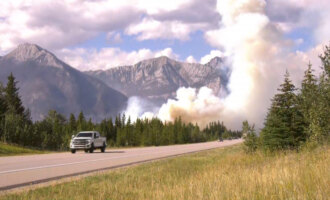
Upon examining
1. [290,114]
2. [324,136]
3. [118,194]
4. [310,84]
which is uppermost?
[310,84]

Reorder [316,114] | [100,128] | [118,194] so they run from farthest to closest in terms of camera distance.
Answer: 1. [100,128]
2. [316,114]
3. [118,194]

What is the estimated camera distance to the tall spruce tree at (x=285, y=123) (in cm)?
1998

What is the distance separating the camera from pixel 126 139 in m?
97.3

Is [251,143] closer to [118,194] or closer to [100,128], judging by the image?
[118,194]

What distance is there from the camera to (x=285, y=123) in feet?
66.0

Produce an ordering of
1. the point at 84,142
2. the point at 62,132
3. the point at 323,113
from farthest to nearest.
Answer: the point at 62,132, the point at 84,142, the point at 323,113

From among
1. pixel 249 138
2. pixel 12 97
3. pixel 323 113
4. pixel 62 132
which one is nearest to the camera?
pixel 323 113

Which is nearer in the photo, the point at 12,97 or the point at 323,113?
the point at 323,113

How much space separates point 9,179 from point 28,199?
5.23 metres

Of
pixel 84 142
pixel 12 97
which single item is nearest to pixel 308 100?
pixel 84 142

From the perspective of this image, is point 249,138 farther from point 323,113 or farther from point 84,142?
point 84,142

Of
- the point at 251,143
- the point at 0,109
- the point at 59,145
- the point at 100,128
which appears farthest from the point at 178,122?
the point at 251,143

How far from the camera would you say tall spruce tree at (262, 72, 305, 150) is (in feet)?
65.6

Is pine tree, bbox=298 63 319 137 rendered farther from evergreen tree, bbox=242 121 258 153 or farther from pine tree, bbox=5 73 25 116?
pine tree, bbox=5 73 25 116
